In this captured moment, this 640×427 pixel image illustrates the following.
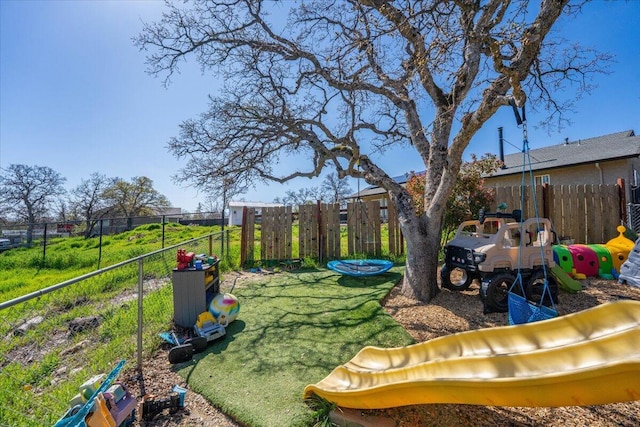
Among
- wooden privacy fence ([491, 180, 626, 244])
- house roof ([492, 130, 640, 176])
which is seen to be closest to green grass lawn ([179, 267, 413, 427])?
wooden privacy fence ([491, 180, 626, 244])

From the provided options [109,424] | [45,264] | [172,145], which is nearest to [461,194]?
[172,145]

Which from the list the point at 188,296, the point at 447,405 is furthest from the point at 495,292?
the point at 188,296

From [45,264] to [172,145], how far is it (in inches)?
347

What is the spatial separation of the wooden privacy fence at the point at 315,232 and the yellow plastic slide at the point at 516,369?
6.44 m

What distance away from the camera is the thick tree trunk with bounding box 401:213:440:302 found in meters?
4.80

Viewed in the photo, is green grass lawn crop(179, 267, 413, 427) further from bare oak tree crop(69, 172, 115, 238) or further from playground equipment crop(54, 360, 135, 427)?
bare oak tree crop(69, 172, 115, 238)

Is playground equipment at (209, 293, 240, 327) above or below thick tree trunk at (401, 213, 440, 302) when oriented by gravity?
below

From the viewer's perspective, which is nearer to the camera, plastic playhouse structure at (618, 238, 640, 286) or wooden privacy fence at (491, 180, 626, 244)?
plastic playhouse structure at (618, 238, 640, 286)

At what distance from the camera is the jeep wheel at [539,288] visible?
432 centimetres

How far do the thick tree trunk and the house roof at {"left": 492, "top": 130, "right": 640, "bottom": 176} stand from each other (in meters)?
10.3

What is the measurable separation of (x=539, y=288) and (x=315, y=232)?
5934mm

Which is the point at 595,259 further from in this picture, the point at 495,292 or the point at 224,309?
the point at 224,309

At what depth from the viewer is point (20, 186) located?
91.1ft

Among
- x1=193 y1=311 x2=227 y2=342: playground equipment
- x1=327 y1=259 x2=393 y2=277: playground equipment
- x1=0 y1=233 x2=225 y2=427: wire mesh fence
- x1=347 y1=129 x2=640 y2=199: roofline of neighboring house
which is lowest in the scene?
x1=0 y1=233 x2=225 y2=427: wire mesh fence
